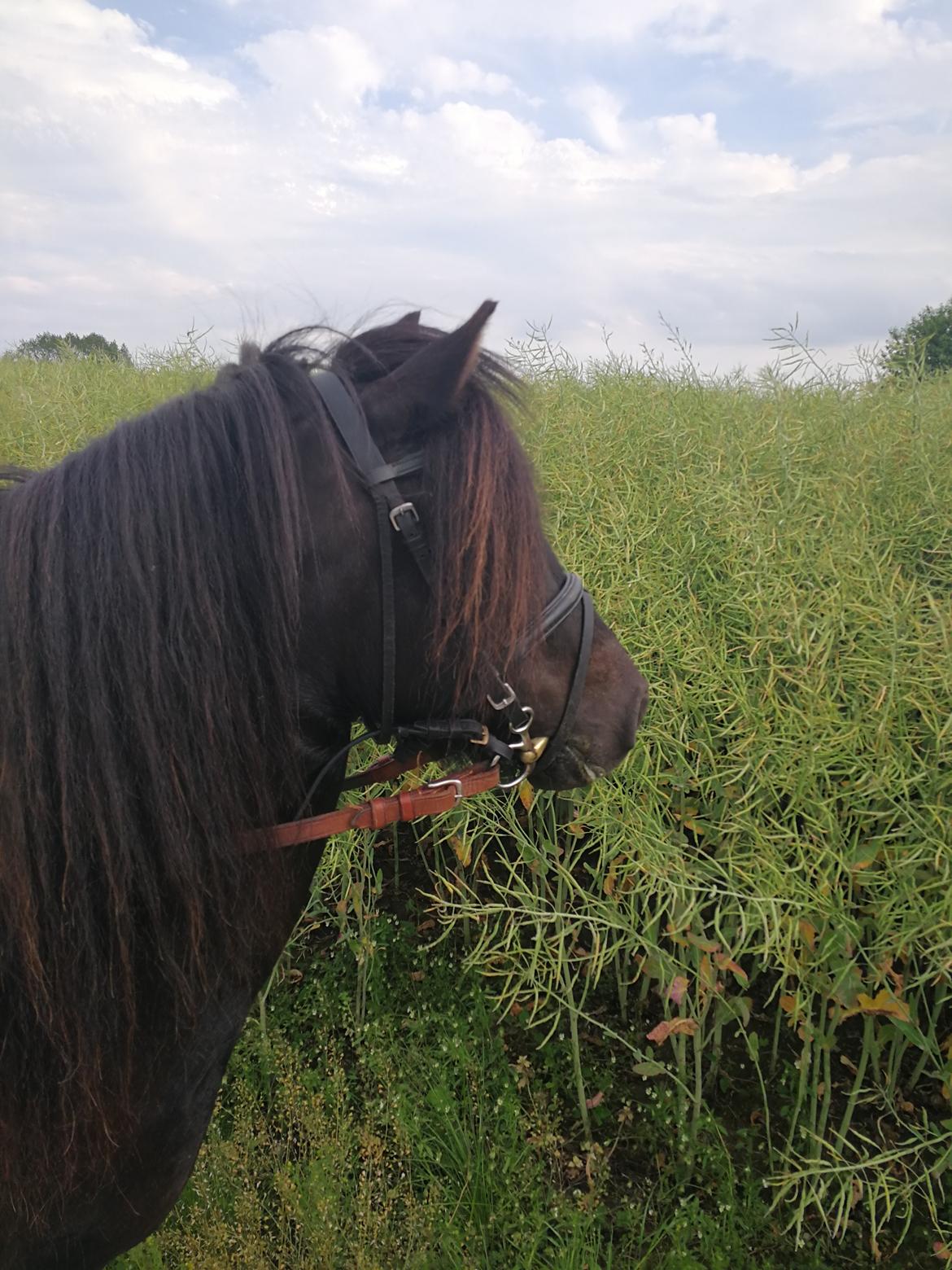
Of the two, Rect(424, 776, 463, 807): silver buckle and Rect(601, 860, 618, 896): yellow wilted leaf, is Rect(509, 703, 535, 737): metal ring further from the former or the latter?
Rect(601, 860, 618, 896): yellow wilted leaf

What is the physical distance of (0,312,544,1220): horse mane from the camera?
1082 millimetres

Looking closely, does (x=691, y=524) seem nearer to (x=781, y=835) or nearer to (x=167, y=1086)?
(x=781, y=835)

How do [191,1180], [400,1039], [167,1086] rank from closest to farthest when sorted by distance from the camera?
[167,1086]
[191,1180]
[400,1039]

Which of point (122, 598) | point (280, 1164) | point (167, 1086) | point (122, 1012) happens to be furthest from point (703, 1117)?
point (122, 598)

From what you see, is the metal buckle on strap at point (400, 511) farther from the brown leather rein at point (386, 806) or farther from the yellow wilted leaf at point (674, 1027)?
the yellow wilted leaf at point (674, 1027)

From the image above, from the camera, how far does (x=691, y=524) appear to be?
290 centimetres

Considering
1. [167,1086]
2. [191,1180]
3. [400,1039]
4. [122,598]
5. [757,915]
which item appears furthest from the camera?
[400,1039]

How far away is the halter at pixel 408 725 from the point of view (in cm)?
118

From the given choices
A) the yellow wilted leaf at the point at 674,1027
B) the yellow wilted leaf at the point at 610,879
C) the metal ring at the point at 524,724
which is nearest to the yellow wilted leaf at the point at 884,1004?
the yellow wilted leaf at the point at 674,1027

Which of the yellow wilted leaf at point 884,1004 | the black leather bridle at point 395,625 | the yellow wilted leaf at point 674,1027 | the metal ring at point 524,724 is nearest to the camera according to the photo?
Result: the black leather bridle at point 395,625

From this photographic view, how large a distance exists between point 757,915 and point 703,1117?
1.03m

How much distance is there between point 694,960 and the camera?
2463mm

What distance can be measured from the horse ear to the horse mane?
0.05 m

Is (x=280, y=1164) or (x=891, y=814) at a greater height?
(x=891, y=814)
